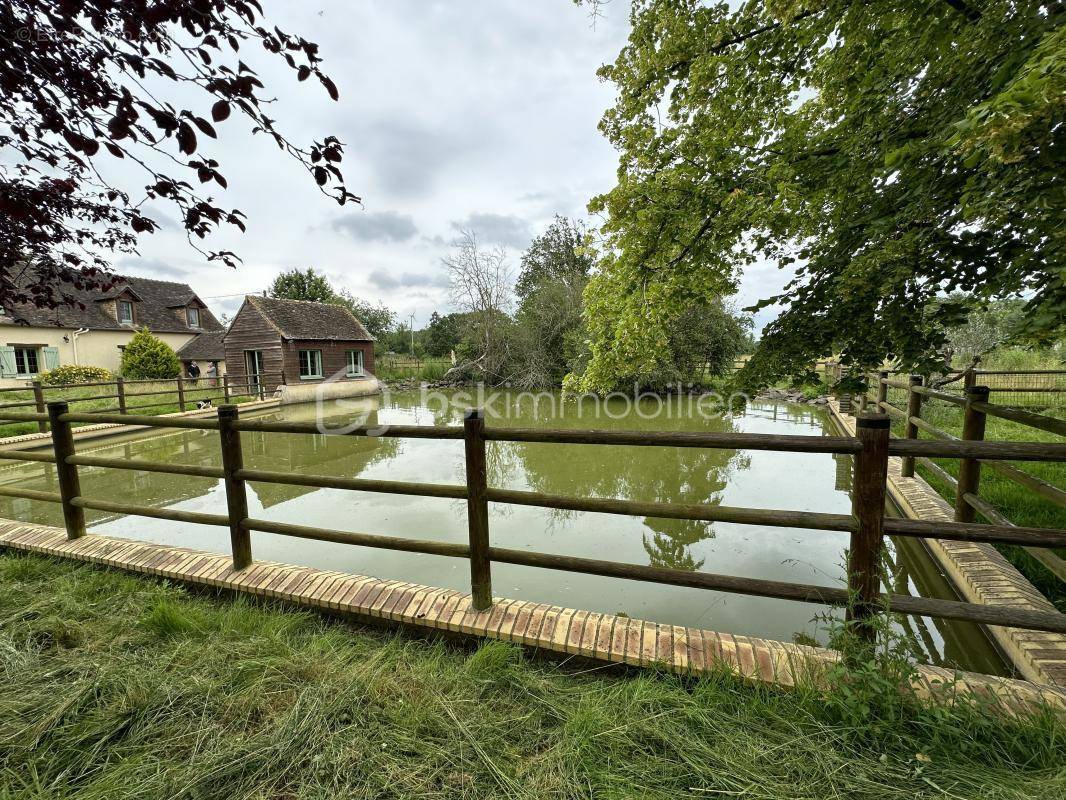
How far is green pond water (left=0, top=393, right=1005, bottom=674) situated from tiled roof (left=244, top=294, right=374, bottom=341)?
411 inches

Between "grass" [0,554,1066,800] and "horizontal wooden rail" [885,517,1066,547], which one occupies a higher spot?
"horizontal wooden rail" [885,517,1066,547]

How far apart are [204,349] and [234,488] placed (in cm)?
2658

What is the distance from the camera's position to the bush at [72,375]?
59.1ft

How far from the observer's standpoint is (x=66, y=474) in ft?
11.2

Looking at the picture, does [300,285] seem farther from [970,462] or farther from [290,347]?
[970,462]

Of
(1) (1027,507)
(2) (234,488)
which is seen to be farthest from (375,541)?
(1) (1027,507)

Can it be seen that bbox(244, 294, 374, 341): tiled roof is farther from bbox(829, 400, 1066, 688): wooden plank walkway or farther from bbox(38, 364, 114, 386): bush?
bbox(829, 400, 1066, 688): wooden plank walkway

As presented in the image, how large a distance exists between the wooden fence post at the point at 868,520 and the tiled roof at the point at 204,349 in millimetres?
27879

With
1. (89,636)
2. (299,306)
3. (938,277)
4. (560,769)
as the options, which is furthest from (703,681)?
(299,306)

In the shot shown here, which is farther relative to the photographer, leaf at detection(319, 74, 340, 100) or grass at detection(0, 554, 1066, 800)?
leaf at detection(319, 74, 340, 100)

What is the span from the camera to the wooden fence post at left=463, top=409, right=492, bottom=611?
92.2 inches

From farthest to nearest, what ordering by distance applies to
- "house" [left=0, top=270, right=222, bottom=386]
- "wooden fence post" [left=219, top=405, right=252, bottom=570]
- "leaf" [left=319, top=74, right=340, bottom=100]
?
"house" [left=0, top=270, right=222, bottom=386] < "wooden fence post" [left=219, top=405, right=252, bottom=570] < "leaf" [left=319, top=74, right=340, bottom=100]

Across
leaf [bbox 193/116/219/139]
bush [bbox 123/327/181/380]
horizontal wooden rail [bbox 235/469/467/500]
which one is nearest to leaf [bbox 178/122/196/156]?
leaf [bbox 193/116/219/139]

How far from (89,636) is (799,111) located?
6.70 m
